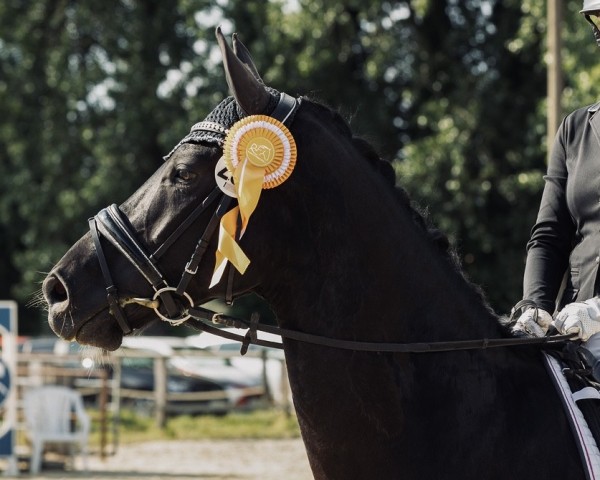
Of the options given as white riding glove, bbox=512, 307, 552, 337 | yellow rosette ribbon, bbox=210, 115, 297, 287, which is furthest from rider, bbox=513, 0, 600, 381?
yellow rosette ribbon, bbox=210, 115, 297, 287

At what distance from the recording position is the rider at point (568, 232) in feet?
11.9

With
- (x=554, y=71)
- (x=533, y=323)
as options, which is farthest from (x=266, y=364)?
(x=533, y=323)

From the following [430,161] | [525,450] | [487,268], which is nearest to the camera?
[525,450]

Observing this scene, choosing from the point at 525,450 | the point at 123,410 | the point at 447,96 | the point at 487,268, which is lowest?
the point at 525,450

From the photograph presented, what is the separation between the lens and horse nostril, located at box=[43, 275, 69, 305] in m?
3.38

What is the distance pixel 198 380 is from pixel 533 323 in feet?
62.7

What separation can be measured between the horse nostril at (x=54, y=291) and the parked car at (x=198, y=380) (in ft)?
54.6

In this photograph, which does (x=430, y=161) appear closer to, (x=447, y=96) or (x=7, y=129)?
(x=447, y=96)

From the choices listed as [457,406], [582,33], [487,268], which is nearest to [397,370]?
[457,406]

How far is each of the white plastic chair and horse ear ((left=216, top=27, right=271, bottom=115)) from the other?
11006 mm

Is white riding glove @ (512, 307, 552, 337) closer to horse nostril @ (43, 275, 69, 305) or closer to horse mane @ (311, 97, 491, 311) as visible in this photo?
horse mane @ (311, 97, 491, 311)

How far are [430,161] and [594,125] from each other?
644 inches

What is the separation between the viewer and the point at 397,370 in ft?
10.9

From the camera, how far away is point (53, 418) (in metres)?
14.0
